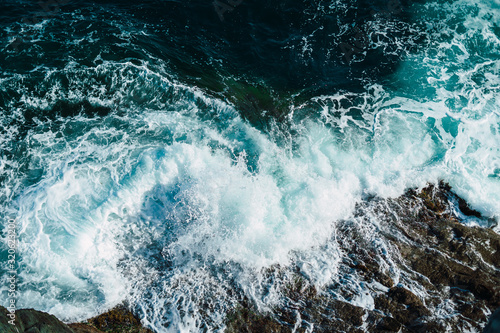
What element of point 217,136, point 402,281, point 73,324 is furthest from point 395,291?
point 73,324

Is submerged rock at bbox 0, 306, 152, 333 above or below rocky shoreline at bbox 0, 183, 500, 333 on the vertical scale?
below

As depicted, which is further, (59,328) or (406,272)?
(406,272)

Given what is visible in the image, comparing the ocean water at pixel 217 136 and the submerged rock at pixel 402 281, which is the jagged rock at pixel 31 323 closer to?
the ocean water at pixel 217 136

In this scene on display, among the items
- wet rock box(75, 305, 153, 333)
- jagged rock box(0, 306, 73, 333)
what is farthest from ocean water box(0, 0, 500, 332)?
jagged rock box(0, 306, 73, 333)

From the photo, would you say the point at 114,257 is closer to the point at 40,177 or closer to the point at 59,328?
the point at 59,328

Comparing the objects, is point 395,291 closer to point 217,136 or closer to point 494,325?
point 494,325

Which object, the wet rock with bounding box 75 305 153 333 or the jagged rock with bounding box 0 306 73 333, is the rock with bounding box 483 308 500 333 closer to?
the wet rock with bounding box 75 305 153 333

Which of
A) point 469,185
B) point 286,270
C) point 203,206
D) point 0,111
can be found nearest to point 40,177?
point 0,111
